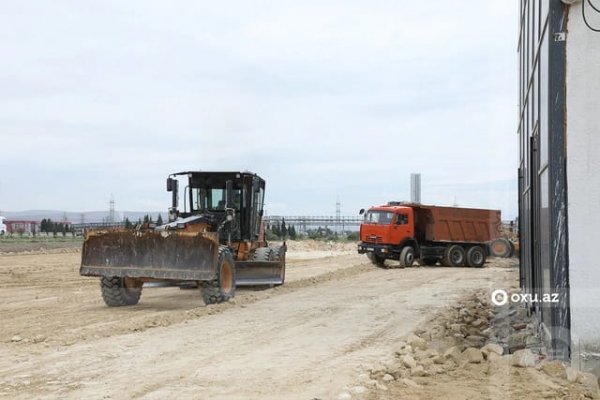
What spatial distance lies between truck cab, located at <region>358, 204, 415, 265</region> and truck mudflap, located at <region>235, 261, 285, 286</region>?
11337mm

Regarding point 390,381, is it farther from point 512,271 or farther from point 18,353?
point 512,271

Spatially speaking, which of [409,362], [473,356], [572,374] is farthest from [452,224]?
[572,374]

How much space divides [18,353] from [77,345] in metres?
0.74

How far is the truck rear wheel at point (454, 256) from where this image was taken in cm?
2878

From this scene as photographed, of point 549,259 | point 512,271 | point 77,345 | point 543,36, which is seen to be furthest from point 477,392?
point 512,271

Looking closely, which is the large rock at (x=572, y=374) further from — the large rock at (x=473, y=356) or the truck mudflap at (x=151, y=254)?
the truck mudflap at (x=151, y=254)

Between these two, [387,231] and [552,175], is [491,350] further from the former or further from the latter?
[387,231]

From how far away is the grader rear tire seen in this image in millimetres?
→ 13078

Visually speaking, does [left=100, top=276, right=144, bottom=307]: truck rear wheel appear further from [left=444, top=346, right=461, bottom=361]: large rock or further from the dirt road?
[left=444, top=346, right=461, bottom=361]: large rock

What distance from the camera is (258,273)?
15992 millimetres

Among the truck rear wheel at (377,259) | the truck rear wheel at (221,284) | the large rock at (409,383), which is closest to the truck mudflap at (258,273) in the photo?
the truck rear wheel at (221,284)

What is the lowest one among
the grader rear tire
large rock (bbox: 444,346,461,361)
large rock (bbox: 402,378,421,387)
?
large rock (bbox: 402,378,421,387)

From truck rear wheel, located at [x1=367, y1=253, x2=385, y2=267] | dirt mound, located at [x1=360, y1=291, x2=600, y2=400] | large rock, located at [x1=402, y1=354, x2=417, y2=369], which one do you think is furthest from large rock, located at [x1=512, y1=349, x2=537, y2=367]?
truck rear wheel, located at [x1=367, y1=253, x2=385, y2=267]

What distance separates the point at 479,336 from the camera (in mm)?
9602
